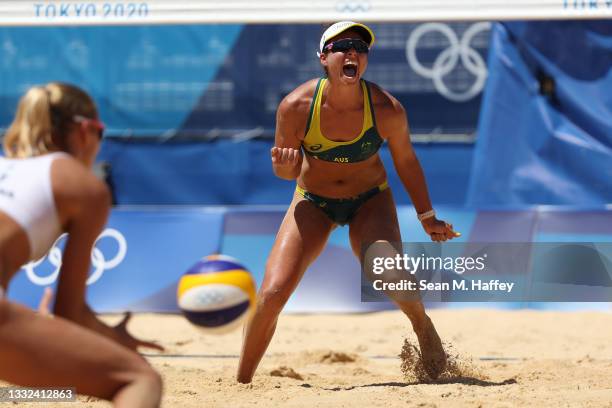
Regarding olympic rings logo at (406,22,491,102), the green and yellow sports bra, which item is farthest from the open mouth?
olympic rings logo at (406,22,491,102)

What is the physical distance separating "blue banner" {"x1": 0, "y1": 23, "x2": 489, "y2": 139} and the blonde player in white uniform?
662cm

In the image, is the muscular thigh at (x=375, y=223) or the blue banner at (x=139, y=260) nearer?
the muscular thigh at (x=375, y=223)

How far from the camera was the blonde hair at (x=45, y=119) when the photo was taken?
296cm

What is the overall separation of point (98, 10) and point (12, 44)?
102 inches

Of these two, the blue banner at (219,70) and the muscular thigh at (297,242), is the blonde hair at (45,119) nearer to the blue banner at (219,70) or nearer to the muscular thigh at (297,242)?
the muscular thigh at (297,242)

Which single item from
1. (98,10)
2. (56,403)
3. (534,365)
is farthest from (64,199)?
(98,10)

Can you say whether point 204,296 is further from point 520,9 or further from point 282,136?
point 520,9

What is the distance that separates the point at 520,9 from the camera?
24.1 ft

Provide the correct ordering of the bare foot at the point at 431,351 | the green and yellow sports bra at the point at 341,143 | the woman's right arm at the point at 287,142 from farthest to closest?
the bare foot at the point at 431,351, the green and yellow sports bra at the point at 341,143, the woman's right arm at the point at 287,142

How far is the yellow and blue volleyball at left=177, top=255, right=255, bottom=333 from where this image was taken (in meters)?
3.78

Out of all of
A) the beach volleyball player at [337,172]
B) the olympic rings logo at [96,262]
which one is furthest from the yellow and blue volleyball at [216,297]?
the olympic rings logo at [96,262]

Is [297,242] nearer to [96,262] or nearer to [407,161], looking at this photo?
[407,161]

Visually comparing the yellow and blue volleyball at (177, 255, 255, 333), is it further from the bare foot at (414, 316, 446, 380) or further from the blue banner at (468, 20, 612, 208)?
the blue banner at (468, 20, 612, 208)

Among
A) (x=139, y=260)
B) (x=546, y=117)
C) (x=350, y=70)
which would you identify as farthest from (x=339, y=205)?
(x=546, y=117)
